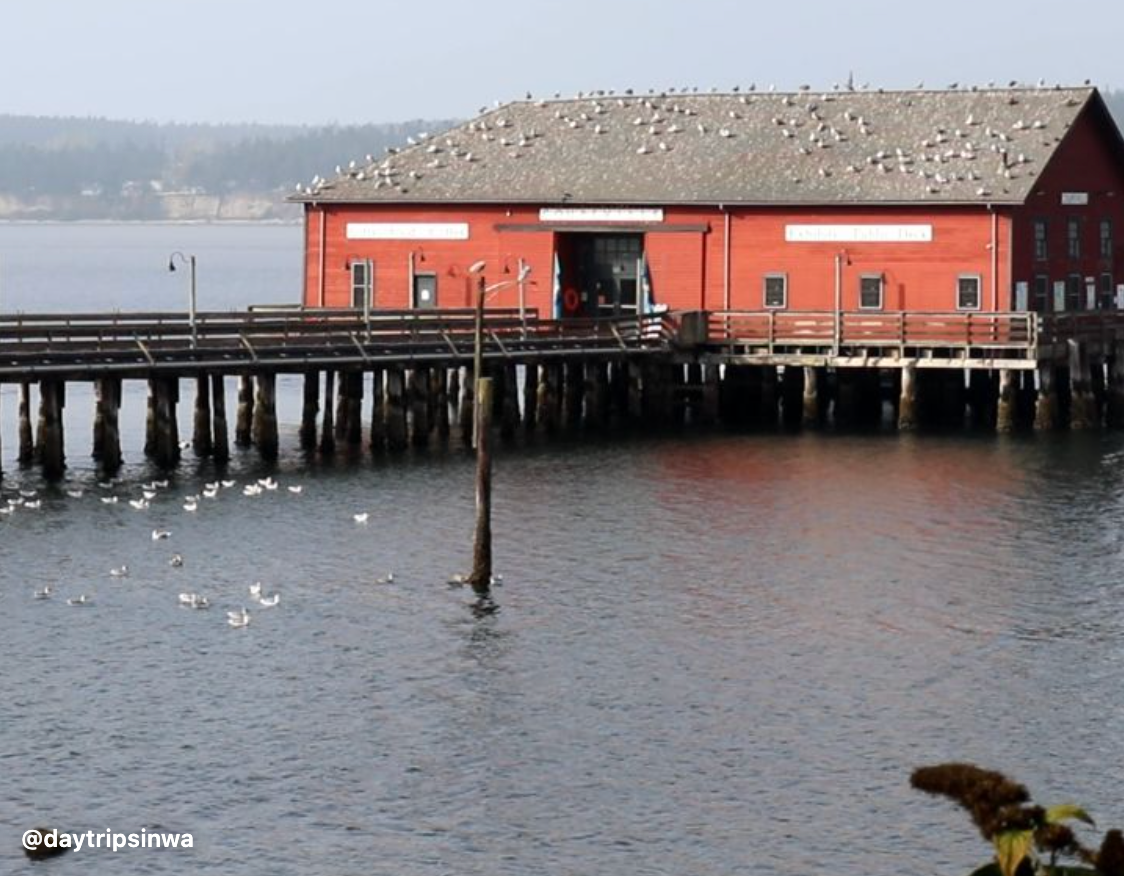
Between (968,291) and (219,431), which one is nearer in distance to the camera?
(219,431)

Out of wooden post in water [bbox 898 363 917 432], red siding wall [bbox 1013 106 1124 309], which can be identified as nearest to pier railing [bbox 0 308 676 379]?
wooden post in water [bbox 898 363 917 432]

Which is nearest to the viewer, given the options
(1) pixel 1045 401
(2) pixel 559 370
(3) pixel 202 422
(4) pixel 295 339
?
(3) pixel 202 422

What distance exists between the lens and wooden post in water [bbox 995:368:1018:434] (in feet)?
207

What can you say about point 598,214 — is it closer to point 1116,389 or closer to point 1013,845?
point 1116,389

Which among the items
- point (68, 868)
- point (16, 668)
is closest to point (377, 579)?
point (16, 668)

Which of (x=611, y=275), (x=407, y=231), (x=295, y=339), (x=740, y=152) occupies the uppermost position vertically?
(x=740, y=152)

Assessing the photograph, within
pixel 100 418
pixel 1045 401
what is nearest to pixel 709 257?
pixel 1045 401

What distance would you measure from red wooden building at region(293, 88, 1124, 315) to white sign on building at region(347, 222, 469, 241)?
5 centimetres

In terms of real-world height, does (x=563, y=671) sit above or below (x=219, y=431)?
below

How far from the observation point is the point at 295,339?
57.5m

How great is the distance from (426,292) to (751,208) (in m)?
9.38

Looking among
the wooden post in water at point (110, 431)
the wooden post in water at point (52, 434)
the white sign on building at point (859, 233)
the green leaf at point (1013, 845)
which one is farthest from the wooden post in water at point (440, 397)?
the green leaf at point (1013, 845)

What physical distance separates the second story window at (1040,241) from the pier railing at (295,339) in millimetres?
9483

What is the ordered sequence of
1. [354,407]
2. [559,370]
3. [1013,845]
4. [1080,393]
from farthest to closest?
[559,370] → [1080,393] → [354,407] → [1013,845]
